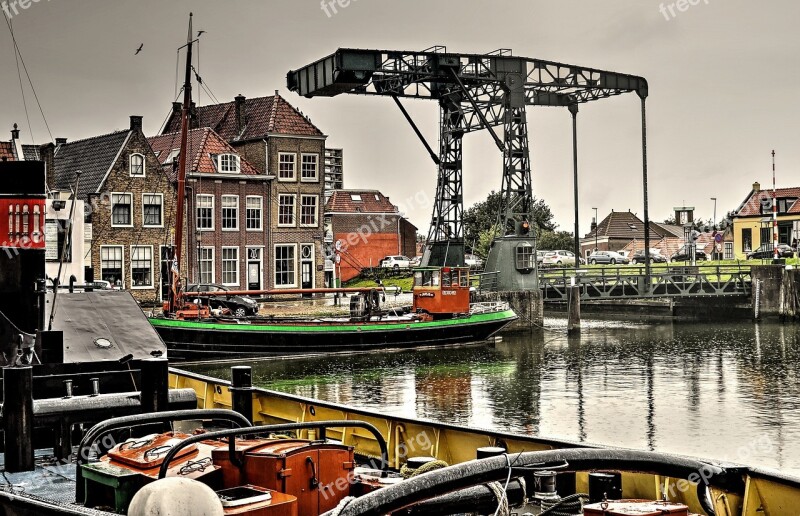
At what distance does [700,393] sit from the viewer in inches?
928

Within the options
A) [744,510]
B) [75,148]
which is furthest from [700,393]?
[75,148]

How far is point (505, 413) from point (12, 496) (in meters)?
15.5

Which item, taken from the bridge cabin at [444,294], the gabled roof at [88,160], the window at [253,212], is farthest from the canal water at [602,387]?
the gabled roof at [88,160]

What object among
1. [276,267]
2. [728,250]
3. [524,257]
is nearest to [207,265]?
[276,267]

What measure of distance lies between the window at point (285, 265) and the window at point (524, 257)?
12.4 m

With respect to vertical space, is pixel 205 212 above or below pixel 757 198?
below

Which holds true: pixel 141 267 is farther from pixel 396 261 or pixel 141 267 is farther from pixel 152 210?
pixel 396 261

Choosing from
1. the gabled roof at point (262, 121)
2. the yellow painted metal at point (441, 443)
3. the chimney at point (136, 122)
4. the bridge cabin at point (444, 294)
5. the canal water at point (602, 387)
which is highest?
the gabled roof at point (262, 121)

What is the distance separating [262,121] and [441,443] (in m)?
39.7

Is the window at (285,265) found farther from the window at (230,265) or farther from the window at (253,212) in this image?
the window at (230,265)

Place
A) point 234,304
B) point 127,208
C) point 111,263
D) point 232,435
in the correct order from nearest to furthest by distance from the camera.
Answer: point 232,435
point 234,304
point 111,263
point 127,208

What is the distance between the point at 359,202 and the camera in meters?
68.0

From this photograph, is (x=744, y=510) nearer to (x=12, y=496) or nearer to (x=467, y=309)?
(x=12, y=496)

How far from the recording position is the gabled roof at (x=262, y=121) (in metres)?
46.9
